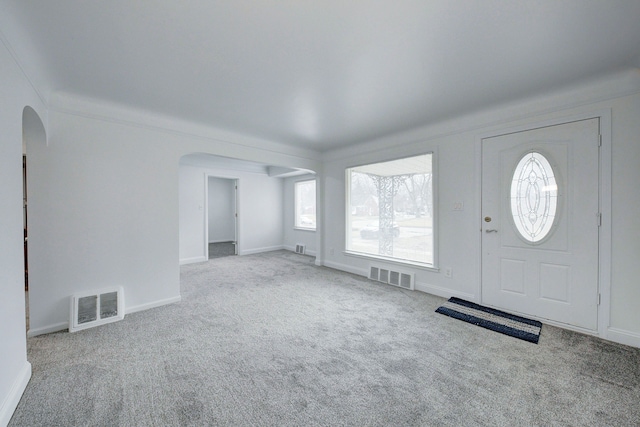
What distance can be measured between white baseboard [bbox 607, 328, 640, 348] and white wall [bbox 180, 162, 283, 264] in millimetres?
6745

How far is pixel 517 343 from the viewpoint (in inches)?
97.1

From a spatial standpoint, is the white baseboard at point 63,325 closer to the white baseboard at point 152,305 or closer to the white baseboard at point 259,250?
the white baseboard at point 152,305

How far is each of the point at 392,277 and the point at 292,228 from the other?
4.08 m

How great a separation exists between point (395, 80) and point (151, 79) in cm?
231

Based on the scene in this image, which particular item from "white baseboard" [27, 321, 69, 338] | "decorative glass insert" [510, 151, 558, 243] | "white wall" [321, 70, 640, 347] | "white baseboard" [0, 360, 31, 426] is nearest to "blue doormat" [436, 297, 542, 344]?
"white wall" [321, 70, 640, 347]

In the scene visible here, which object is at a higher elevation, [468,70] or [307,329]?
[468,70]

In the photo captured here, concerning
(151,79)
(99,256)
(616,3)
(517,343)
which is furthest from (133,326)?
(616,3)

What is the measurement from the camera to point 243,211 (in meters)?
7.22

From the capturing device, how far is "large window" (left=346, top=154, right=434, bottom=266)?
4.10 m

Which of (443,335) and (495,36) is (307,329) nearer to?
(443,335)

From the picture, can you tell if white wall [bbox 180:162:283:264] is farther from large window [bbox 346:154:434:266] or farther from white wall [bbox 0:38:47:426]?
white wall [bbox 0:38:47:426]

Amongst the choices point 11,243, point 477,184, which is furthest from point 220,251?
→ point 477,184

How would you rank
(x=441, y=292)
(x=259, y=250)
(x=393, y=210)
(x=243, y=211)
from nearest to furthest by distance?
(x=441, y=292) → (x=393, y=210) → (x=243, y=211) → (x=259, y=250)

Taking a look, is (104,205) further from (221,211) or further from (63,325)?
(221,211)
